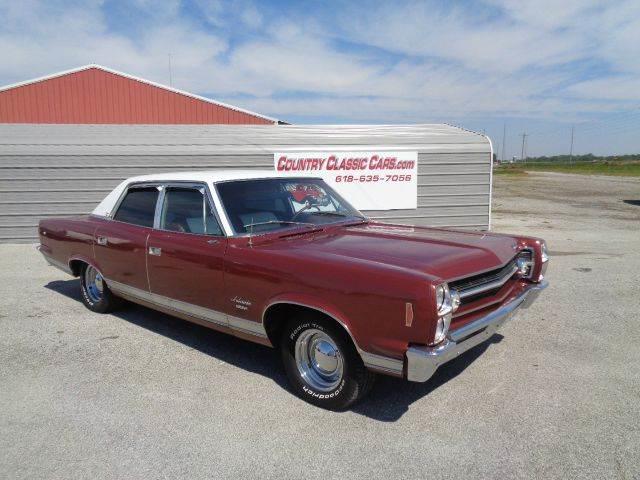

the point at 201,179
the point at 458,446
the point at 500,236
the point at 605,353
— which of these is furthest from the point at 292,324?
the point at 605,353

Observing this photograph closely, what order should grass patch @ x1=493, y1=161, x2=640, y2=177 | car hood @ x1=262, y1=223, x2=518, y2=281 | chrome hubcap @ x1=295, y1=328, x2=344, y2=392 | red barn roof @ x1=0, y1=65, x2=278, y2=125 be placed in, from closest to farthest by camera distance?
car hood @ x1=262, y1=223, x2=518, y2=281 < chrome hubcap @ x1=295, y1=328, x2=344, y2=392 < red barn roof @ x1=0, y1=65, x2=278, y2=125 < grass patch @ x1=493, y1=161, x2=640, y2=177

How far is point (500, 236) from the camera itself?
170 inches

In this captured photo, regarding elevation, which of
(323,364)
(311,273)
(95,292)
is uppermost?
(311,273)

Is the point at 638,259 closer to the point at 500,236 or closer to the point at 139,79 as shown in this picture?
the point at 500,236

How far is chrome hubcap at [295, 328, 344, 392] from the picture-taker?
3393mm

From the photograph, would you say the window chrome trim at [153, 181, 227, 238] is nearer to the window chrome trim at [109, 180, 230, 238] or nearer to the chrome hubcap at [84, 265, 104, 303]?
the window chrome trim at [109, 180, 230, 238]

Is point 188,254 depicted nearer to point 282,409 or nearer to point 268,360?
point 268,360

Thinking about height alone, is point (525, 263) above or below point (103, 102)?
below

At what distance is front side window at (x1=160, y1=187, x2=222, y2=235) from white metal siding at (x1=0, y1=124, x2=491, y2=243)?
20.0ft

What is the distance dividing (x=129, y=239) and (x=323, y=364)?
237cm

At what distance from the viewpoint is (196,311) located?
13.6 feet

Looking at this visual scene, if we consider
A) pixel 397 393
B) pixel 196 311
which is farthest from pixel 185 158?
pixel 397 393

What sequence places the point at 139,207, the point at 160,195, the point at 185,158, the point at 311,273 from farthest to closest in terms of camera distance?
the point at 185,158 → the point at 139,207 → the point at 160,195 → the point at 311,273

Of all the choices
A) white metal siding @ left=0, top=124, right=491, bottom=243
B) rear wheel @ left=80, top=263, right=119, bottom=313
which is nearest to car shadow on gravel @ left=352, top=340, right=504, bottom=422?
rear wheel @ left=80, top=263, right=119, bottom=313
